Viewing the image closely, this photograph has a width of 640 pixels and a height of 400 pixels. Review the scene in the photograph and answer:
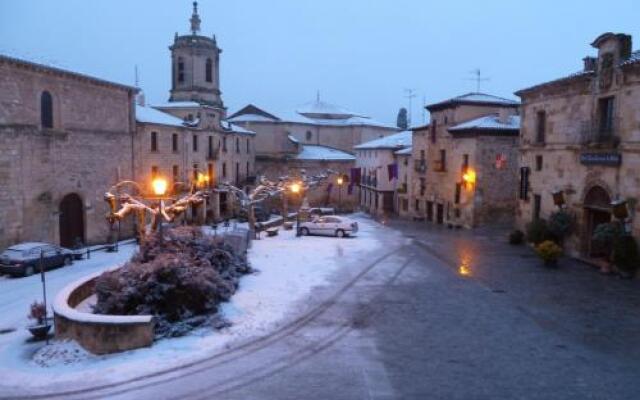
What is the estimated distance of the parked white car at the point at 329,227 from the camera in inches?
1136

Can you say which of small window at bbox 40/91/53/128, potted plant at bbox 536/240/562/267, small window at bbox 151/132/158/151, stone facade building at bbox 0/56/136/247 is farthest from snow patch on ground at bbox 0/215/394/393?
small window at bbox 151/132/158/151

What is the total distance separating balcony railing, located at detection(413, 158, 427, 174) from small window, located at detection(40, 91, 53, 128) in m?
26.9

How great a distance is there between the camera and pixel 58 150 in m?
27.6

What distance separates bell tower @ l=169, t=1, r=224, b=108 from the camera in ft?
164

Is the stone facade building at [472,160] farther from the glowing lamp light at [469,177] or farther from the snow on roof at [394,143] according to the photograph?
the snow on roof at [394,143]

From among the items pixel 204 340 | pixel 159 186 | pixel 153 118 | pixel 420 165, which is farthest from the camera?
pixel 420 165

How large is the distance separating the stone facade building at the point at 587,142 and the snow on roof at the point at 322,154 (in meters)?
35.6

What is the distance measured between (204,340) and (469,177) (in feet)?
84.6

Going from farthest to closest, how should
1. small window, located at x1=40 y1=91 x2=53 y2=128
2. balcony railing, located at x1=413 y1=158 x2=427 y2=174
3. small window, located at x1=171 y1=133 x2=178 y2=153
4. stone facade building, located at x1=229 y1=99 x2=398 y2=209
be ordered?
stone facade building, located at x1=229 y1=99 x2=398 y2=209
balcony railing, located at x1=413 y1=158 x2=427 y2=174
small window, located at x1=171 y1=133 x2=178 y2=153
small window, located at x1=40 y1=91 x2=53 y2=128

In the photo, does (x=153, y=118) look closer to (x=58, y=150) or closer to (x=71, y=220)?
(x=58, y=150)

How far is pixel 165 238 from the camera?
15.8m

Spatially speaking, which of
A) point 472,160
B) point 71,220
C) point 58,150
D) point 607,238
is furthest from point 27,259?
point 472,160

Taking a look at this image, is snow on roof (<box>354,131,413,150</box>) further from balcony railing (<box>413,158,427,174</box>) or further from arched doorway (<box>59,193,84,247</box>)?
arched doorway (<box>59,193,84,247</box>)

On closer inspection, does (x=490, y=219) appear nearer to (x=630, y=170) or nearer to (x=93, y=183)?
(x=630, y=170)
